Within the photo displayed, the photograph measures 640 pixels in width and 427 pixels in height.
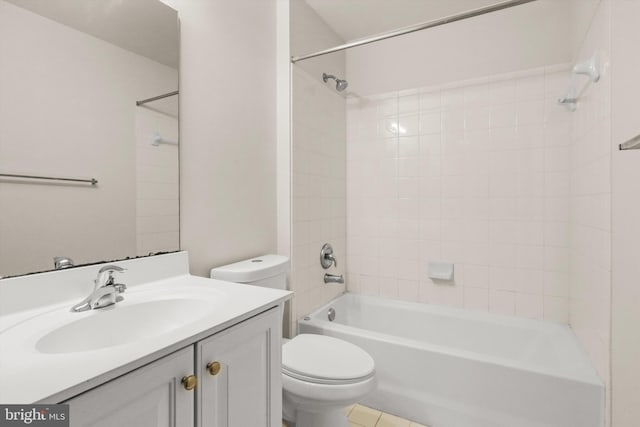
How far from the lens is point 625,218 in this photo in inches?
42.6

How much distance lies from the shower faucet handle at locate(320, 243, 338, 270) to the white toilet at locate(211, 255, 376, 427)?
0.55 m

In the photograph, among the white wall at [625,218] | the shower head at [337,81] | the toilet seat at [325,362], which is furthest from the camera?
the shower head at [337,81]

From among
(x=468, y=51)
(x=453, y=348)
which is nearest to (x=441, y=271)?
(x=453, y=348)

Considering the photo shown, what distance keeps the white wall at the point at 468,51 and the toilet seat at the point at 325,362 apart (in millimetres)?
1837

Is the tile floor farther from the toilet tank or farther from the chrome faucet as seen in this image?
the chrome faucet

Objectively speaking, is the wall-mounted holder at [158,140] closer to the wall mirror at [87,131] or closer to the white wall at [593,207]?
the wall mirror at [87,131]

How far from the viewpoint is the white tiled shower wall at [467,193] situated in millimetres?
1872

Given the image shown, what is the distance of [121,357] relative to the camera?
589 mm

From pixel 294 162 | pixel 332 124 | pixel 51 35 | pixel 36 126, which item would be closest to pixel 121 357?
pixel 36 126

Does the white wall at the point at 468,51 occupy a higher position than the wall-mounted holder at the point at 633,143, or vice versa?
the white wall at the point at 468,51

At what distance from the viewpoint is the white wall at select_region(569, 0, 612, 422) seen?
4.00 ft

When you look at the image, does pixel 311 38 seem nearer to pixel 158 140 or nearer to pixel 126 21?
pixel 126 21

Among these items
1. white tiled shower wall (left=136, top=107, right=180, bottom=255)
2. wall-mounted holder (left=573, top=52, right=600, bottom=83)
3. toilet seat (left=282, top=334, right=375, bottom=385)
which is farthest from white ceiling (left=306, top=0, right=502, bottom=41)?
toilet seat (left=282, top=334, right=375, bottom=385)

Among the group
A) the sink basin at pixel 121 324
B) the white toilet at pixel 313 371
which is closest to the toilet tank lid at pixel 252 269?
the white toilet at pixel 313 371
